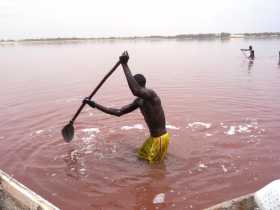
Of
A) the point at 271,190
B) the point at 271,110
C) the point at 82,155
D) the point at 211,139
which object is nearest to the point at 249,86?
the point at 271,110

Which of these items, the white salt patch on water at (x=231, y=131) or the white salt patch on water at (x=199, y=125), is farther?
the white salt patch on water at (x=199, y=125)

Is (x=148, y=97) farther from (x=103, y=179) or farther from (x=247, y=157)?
(x=247, y=157)

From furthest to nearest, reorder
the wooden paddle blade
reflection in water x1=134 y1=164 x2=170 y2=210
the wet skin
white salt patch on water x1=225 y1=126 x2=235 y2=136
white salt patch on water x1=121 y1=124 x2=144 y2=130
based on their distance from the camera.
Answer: white salt patch on water x1=121 y1=124 x2=144 y2=130
white salt patch on water x1=225 y1=126 x2=235 y2=136
the wooden paddle blade
the wet skin
reflection in water x1=134 y1=164 x2=170 y2=210

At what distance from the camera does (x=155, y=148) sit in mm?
6031

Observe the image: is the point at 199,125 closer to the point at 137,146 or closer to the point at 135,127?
the point at 135,127

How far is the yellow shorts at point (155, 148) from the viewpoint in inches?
235

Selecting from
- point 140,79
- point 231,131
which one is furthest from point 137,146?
point 231,131

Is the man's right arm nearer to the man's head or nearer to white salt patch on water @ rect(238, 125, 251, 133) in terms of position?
the man's head

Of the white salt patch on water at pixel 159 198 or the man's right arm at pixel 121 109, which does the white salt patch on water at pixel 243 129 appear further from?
the white salt patch on water at pixel 159 198

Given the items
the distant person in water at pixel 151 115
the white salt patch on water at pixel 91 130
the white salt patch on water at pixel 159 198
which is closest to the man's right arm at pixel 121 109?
the distant person in water at pixel 151 115

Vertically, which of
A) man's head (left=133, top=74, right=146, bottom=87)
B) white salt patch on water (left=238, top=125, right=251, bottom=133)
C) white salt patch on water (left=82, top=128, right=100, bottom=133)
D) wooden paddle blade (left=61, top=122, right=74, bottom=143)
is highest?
man's head (left=133, top=74, right=146, bottom=87)

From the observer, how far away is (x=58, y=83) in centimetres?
1622

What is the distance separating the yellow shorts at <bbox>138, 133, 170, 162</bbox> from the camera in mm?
5973

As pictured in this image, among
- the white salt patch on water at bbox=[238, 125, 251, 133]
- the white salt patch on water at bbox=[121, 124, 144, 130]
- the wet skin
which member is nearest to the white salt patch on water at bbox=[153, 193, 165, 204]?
the wet skin
